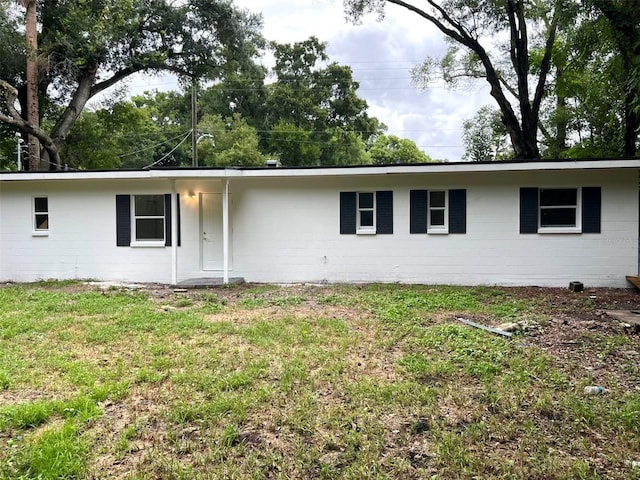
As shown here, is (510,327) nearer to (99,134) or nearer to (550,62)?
(550,62)

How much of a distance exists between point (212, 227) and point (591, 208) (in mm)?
8355

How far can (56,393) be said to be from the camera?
3.40m

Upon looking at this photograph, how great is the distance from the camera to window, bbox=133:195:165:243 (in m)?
9.87

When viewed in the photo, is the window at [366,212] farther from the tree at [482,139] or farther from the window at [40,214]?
the tree at [482,139]

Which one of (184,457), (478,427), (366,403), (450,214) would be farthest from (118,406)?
(450,214)

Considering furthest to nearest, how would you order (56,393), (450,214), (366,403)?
(450,214), (56,393), (366,403)

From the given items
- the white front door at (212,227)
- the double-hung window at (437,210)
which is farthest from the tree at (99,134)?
the double-hung window at (437,210)

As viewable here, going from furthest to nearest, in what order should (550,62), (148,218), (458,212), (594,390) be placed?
(550,62)
(148,218)
(458,212)
(594,390)

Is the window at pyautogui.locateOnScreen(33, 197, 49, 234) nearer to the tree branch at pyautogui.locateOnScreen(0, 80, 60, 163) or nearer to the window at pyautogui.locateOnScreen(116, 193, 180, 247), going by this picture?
the window at pyautogui.locateOnScreen(116, 193, 180, 247)

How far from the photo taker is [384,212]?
9359mm

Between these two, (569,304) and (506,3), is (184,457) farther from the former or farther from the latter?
(506,3)

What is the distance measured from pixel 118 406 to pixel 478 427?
265 centimetres

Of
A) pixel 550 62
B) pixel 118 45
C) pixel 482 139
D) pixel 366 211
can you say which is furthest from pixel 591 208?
pixel 482 139

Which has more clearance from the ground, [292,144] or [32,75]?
[292,144]
